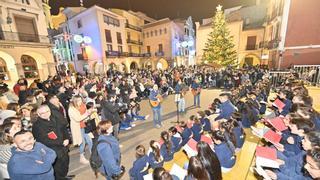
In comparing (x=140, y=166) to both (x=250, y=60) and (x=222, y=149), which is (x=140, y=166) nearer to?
(x=222, y=149)

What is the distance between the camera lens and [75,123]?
4371mm

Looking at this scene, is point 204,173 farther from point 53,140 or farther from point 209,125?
point 209,125

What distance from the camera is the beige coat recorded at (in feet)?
13.9

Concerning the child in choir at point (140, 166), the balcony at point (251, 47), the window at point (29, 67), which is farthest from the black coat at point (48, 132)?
the balcony at point (251, 47)

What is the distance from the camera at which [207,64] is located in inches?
759

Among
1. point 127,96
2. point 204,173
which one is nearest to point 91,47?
point 127,96

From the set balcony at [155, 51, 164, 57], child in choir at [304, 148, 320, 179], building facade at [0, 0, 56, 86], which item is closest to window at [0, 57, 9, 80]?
building facade at [0, 0, 56, 86]

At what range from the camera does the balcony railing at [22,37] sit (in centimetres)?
1264

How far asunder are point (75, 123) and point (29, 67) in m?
14.6

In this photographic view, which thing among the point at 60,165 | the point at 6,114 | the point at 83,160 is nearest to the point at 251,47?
the point at 83,160

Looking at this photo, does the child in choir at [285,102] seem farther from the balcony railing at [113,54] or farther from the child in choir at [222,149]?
the balcony railing at [113,54]

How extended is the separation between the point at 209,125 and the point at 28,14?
17.9m

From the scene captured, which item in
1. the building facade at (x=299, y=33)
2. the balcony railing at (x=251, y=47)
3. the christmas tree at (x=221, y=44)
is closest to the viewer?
the building facade at (x=299, y=33)

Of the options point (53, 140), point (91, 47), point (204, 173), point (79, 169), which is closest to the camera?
point (204, 173)
